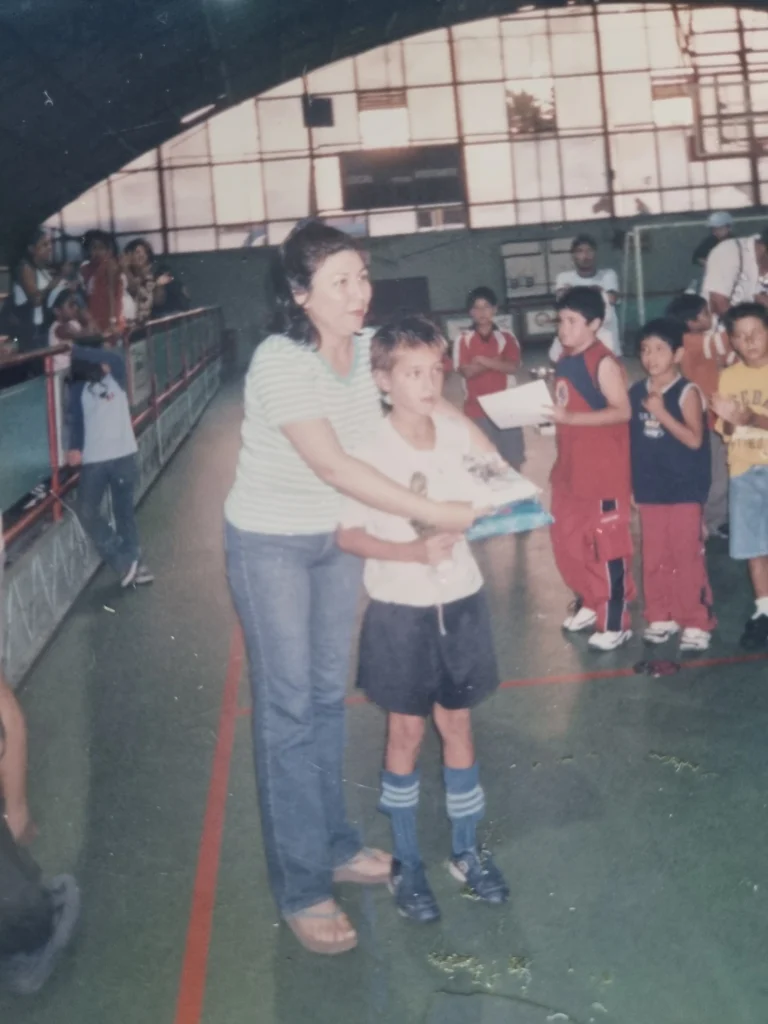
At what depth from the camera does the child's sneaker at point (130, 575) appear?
588 cm

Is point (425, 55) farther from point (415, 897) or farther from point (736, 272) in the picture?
point (415, 897)

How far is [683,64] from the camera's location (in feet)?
71.4

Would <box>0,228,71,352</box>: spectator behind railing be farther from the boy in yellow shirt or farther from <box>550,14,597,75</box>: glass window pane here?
<box>550,14,597,75</box>: glass window pane

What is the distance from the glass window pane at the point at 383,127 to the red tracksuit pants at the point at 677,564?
63.1 ft

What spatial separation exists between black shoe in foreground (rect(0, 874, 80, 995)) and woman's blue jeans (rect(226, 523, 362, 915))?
0.55 metres

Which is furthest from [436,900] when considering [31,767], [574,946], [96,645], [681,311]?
[681,311]

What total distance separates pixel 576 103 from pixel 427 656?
22245mm

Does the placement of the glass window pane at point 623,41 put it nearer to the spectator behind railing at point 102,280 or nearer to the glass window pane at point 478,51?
the glass window pane at point 478,51

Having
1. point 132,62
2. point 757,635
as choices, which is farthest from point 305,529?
point 132,62

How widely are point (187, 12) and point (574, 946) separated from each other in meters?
15.6

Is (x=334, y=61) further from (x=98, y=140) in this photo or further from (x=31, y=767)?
(x=31, y=767)

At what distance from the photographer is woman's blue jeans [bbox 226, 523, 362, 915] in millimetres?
2287

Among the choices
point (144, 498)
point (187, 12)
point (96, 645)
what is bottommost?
point (96, 645)

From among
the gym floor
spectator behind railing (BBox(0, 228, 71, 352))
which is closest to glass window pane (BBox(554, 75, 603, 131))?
spectator behind railing (BBox(0, 228, 71, 352))
